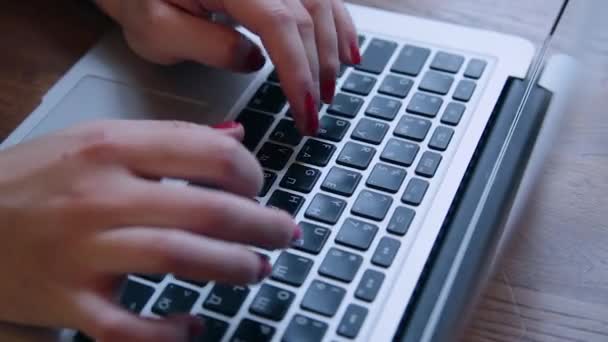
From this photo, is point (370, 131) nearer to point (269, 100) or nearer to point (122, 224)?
point (269, 100)

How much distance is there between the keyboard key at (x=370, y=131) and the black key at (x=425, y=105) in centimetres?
3

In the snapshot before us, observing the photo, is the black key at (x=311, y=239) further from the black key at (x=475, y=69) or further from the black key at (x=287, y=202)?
the black key at (x=475, y=69)

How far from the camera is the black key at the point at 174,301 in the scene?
413 mm

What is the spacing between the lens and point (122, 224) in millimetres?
382

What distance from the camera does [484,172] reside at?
48 centimetres

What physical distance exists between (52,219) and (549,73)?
0.35 m

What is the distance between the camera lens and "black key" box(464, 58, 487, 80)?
1.79ft

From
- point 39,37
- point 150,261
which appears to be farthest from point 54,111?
point 150,261

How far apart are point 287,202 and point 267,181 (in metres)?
0.02

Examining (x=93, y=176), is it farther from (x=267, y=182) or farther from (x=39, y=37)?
(x=39, y=37)

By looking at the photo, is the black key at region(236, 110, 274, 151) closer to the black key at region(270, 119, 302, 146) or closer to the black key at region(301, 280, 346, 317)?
the black key at region(270, 119, 302, 146)

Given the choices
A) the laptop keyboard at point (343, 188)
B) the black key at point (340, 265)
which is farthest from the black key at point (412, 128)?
the black key at point (340, 265)

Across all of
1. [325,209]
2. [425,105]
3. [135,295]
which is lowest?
[135,295]

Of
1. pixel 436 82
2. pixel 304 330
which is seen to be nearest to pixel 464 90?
pixel 436 82
